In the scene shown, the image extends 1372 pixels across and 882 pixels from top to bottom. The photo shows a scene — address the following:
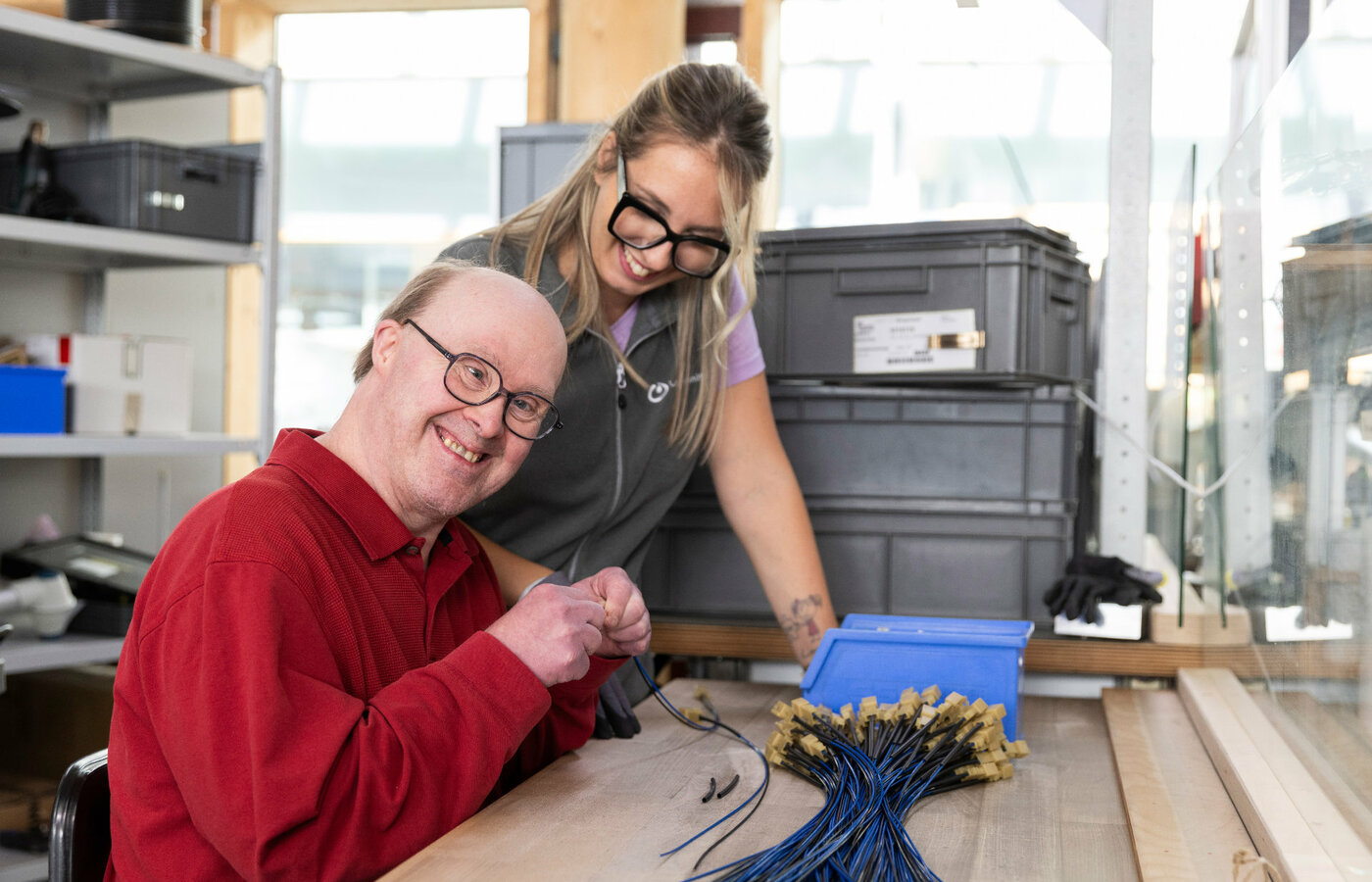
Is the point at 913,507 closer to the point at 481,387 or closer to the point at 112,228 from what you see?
the point at 481,387

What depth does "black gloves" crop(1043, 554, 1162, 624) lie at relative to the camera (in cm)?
165

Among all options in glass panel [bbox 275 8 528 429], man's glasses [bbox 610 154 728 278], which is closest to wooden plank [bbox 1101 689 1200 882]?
man's glasses [bbox 610 154 728 278]

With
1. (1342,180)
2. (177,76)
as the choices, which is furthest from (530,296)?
(177,76)

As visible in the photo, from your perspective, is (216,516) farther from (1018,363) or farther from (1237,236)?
(1237,236)

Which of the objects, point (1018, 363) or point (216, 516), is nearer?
point (216, 516)

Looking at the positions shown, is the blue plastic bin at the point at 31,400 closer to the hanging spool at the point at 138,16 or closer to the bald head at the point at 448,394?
the hanging spool at the point at 138,16

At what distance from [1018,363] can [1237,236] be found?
341 millimetres

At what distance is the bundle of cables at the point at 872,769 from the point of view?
0.87m

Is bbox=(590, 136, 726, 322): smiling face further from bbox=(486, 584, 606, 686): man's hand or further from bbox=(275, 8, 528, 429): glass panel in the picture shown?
bbox=(275, 8, 528, 429): glass panel

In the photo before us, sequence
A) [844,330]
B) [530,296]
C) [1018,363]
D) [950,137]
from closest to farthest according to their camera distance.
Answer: [530,296] < [1018,363] < [844,330] < [950,137]

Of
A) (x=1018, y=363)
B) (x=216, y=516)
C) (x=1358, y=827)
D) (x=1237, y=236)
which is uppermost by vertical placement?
(x=1237, y=236)

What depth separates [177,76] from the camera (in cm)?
271

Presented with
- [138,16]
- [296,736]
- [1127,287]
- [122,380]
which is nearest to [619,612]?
[296,736]

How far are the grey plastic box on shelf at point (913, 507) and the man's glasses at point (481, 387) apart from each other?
87 centimetres
